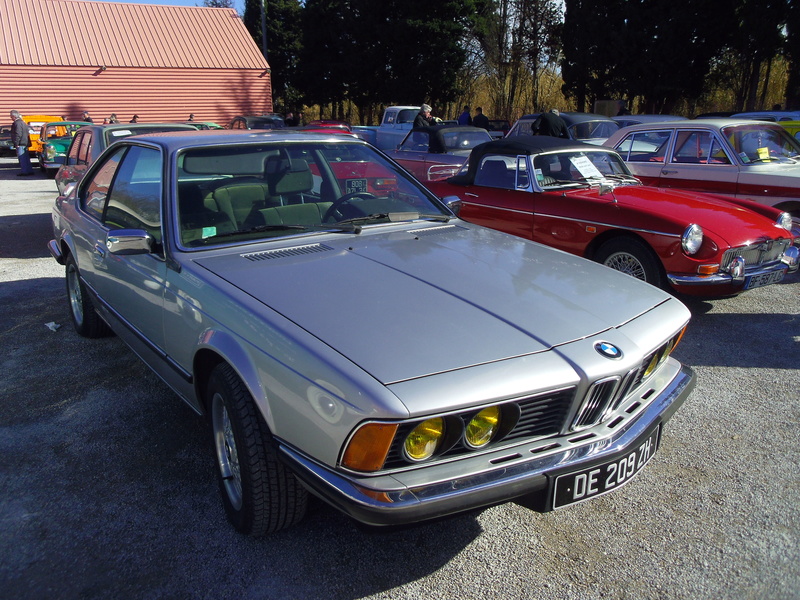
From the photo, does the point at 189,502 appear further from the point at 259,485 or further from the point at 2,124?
the point at 2,124

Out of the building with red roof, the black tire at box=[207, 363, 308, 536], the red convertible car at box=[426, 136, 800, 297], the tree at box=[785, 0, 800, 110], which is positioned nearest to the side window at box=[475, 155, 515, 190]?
the red convertible car at box=[426, 136, 800, 297]

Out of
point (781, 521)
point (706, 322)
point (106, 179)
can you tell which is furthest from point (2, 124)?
point (781, 521)

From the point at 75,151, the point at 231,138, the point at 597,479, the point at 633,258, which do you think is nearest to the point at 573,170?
the point at 633,258

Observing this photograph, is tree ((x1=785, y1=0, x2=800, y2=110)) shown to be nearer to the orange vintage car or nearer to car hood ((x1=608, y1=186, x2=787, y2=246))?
car hood ((x1=608, y1=186, x2=787, y2=246))

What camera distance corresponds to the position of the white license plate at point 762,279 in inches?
197

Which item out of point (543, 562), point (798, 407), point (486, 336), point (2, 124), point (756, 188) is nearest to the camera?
point (486, 336)

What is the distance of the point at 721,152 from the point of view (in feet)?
23.4

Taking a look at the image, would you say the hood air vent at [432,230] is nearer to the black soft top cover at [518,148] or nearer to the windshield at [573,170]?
the windshield at [573,170]

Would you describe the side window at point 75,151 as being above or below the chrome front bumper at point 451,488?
above

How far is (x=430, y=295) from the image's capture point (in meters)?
2.45

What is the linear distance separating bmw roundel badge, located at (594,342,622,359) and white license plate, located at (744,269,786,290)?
11.1 feet

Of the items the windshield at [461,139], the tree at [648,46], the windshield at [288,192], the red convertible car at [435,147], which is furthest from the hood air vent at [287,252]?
the tree at [648,46]

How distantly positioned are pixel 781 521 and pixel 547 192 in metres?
3.82

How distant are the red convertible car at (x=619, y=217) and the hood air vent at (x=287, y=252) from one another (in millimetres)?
1187
